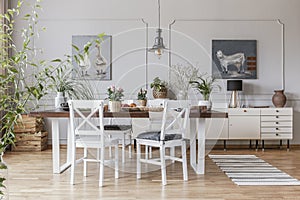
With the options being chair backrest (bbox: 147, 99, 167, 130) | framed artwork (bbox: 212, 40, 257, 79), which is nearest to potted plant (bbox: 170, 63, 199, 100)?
framed artwork (bbox: 212, 40, 257, 79)

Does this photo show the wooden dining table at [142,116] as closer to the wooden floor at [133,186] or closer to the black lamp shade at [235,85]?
the wooden floor at [133,186]

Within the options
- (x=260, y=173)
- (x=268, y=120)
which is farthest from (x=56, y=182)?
(x=268, y=120)

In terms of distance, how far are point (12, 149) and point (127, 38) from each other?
104 inches

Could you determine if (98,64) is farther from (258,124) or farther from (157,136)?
(157,136)

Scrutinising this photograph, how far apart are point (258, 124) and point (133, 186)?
3093 mm

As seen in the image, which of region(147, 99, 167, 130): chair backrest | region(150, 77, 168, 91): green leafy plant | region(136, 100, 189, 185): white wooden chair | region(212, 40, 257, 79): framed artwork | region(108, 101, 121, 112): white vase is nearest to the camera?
region(136, 100, 189, 185): white wooden chair

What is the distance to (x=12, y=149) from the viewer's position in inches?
236

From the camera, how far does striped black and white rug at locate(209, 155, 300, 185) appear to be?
387 cm

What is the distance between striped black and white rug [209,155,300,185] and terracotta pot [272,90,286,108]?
1172mm

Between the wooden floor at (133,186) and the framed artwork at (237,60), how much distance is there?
6.76ft

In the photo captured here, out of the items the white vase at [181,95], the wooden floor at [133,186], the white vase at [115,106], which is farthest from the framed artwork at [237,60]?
the white vase at [115,106]

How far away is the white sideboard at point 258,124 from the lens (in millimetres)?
6094

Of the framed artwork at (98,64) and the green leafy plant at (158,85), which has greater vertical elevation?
the framed artwork at (98,64)

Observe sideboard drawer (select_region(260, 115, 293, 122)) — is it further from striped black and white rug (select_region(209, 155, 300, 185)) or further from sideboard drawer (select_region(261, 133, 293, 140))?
striped black and white rug (select_region(209, 155, 300, 185))
